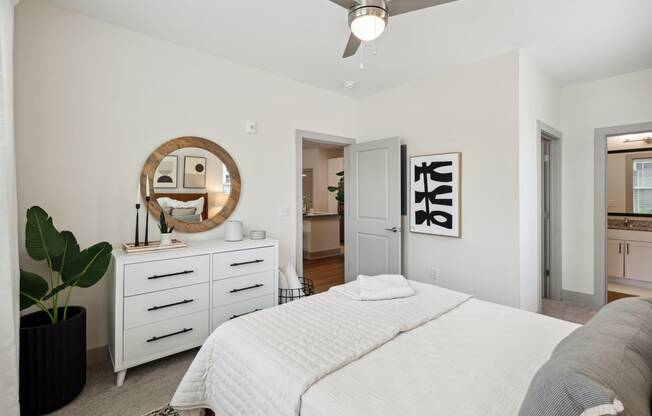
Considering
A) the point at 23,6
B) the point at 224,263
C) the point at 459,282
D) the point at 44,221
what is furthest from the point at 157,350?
the point at 459,282

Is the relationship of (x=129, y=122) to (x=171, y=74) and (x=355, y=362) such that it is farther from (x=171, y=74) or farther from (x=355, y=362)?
(x=355, y=362)

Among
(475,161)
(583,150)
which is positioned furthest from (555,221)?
(475,161)

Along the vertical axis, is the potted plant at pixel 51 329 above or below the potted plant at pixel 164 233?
below

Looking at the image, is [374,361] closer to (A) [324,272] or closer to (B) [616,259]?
(A) [324,272]

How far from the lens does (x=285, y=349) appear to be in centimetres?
136

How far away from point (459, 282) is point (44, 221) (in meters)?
3.45

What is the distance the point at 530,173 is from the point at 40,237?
3.84 m

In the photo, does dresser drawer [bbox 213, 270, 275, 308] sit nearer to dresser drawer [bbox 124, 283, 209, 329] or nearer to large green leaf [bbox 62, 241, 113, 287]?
dresser drawer [bbox 124, 283, 209, 329]

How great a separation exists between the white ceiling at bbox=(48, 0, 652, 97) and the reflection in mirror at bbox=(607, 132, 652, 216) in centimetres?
184

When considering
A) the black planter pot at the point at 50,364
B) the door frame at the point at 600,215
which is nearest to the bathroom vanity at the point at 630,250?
the door frame at the point at 600,215

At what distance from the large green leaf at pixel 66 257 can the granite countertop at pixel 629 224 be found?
6.20m

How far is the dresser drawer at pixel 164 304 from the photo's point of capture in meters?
2.19

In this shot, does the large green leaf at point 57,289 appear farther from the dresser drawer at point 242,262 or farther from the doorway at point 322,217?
the doorway at point 322,217

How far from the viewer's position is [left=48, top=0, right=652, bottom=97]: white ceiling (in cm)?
226
